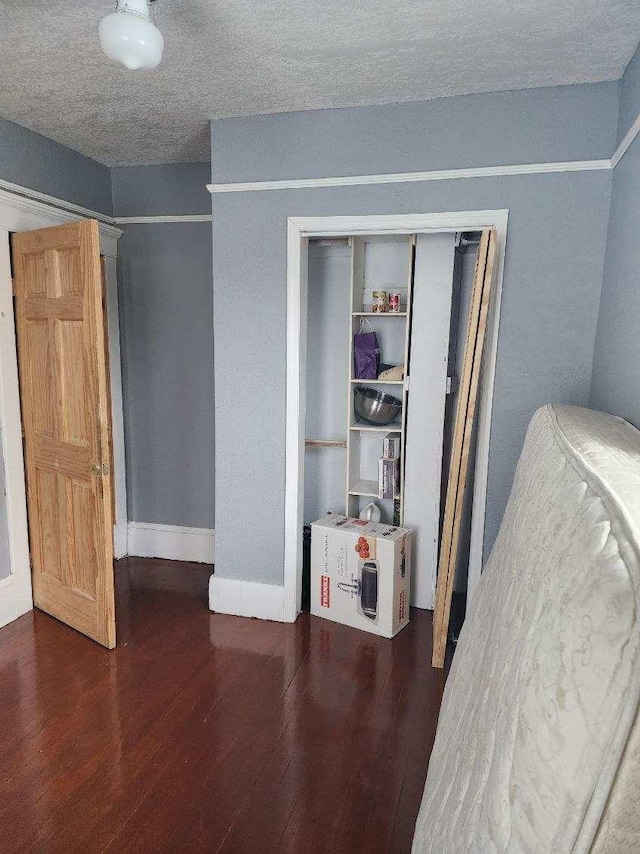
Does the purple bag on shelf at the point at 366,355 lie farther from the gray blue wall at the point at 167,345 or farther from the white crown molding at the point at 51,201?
the white crown molding at the point at 51,201

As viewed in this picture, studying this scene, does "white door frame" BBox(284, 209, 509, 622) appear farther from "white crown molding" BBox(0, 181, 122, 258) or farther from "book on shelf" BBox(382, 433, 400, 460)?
"white crown molding" BBox(0, 181, 122, 258)

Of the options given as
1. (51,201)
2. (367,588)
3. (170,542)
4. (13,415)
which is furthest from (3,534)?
(367,588)

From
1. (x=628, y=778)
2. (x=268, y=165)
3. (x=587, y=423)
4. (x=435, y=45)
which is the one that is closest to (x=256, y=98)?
(x=268, y=165)

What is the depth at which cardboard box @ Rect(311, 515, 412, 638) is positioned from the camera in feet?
9.62

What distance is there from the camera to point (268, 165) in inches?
109

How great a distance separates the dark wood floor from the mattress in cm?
105

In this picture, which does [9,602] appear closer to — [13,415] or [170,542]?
[13,415]

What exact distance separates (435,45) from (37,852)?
3070 millimetres

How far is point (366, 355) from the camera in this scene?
327 cm

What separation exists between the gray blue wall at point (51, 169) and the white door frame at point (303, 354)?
1.52 m

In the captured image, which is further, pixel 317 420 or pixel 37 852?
pixel 317 420

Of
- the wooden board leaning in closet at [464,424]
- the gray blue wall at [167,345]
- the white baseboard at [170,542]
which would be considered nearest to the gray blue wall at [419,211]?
the wooden board leaning in closet at [464,424]

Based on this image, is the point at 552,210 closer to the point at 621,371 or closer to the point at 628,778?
the point at 621,371

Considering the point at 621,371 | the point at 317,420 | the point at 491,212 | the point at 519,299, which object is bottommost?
the point at 317,420
